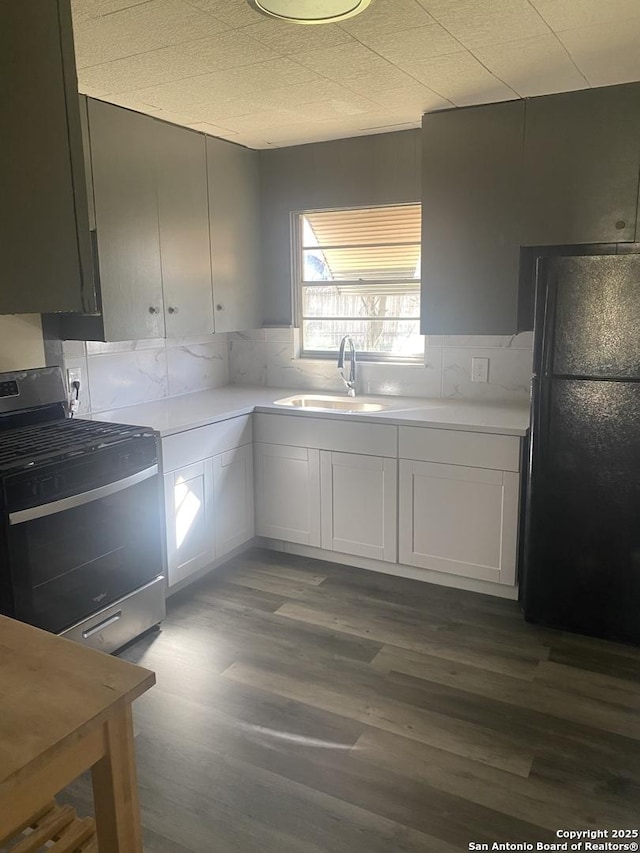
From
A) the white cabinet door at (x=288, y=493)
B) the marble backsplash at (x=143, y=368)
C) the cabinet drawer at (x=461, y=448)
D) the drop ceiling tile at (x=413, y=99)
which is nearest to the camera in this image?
the drop ceiling tile at (x=413, y=99)

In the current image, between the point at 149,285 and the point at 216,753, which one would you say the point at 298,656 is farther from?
the point at 149,285

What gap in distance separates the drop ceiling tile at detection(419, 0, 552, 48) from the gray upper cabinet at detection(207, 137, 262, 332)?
1765 mm

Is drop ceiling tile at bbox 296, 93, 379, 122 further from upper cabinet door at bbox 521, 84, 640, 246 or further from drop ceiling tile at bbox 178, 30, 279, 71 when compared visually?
upper cabinet door at bbox 521, 84, 640, 246

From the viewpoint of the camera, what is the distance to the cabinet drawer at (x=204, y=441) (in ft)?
10.1

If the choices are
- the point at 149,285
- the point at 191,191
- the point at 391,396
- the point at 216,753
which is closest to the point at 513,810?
the point at 216,753

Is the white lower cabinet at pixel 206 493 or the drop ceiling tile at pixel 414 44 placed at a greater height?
the drop ceiling tile at pixel 414 44

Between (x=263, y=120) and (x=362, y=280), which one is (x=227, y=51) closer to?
(x=263, y=120)

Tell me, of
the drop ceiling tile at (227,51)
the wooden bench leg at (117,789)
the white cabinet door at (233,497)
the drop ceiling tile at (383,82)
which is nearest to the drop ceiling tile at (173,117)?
the drop ceiling tile at (227,51)

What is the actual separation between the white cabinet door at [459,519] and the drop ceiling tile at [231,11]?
1993 millimetres

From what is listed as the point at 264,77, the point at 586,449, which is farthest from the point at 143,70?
the point at 586,449

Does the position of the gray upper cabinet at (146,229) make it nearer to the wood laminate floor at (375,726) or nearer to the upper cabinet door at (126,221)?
the upper cabinet door at (126,221)

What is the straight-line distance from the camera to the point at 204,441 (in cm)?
331

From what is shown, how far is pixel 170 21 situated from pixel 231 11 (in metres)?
0.21

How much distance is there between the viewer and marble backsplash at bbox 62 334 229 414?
3.37 metres
